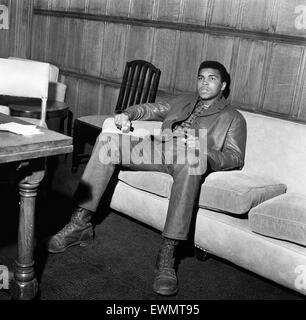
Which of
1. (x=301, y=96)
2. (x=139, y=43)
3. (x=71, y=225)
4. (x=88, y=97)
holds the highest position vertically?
(x=139, y=43)

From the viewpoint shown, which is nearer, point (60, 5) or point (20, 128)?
point (20, 128)

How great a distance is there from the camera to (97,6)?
4688 mm

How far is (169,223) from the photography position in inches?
93.0

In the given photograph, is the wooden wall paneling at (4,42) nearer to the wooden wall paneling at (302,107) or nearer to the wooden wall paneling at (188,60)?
the wooden wall paneling at (188,60)

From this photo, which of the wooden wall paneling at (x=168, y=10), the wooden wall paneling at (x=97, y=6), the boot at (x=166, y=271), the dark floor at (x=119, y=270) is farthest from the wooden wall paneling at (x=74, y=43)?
the boot at (x=166, y=271)

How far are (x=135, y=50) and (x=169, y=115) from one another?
4.77 feet

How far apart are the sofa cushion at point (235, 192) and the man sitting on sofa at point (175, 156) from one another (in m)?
0.06

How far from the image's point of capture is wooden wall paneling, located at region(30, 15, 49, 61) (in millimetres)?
5345

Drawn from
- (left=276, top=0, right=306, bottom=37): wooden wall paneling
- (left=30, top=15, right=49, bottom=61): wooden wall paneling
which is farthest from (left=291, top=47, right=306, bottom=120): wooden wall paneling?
(left=30, top=15, right=49, bottom=61): wooden wall paneling

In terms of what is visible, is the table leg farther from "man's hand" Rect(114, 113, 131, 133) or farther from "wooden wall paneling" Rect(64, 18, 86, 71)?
"wooden wall paneling" Rect(64, 18, 86, 71)

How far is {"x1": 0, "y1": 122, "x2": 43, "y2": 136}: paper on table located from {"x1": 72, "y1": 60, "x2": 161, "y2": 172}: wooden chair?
169 centimetres

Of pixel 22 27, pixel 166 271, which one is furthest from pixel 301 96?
pixel 22 27

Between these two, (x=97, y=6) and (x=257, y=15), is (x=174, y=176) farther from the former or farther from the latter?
Result: (x=97, y=6)

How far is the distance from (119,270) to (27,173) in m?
0.82
